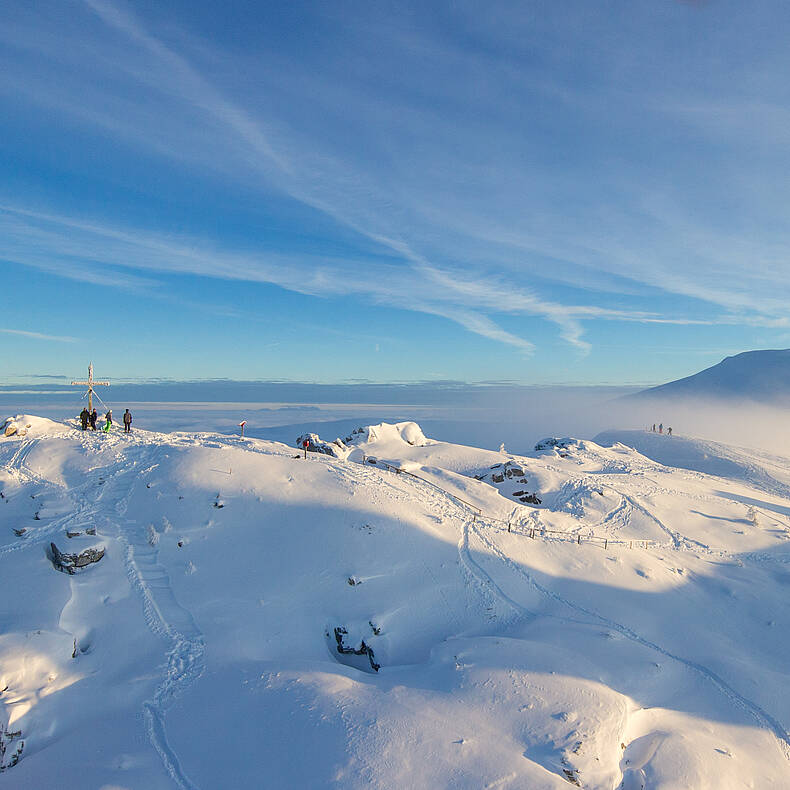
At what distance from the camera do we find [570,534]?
2614 centimetres

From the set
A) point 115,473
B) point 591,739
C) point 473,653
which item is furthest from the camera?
point 115,473

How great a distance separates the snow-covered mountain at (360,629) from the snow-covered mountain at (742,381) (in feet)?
413

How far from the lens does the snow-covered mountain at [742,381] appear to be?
131125 millimetres

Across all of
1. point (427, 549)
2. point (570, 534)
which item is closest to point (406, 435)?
point (570, 534)

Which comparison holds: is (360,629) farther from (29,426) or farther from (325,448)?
(29,426)

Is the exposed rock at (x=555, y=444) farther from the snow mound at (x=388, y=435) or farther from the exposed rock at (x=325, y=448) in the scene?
the exposed rock at (x=325, y=448)

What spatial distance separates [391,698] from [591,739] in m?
4.98

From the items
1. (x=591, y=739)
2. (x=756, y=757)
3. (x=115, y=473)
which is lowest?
(x=756, y=757)

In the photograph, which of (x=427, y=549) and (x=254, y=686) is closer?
(x=254, y=686)

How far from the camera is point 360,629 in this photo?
16.8 metres

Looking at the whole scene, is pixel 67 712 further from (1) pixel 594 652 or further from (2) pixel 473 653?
(1) pixel 594 652

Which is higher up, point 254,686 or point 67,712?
point 254,686

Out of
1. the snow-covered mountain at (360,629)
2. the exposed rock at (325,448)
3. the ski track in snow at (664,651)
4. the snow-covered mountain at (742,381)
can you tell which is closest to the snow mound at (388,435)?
the exposed rock at (325,448)

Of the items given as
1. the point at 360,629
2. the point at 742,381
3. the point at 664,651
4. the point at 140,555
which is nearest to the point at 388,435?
the point at 140,555
